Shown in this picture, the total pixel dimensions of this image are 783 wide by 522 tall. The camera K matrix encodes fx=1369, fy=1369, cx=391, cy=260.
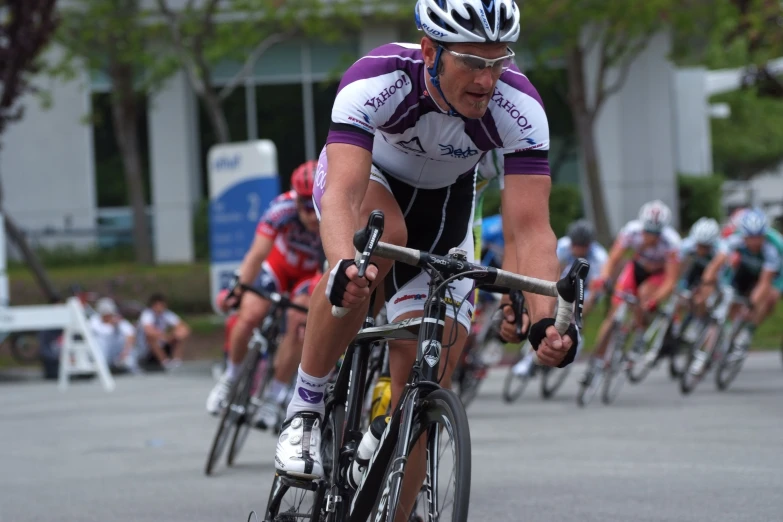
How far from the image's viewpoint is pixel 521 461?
873 centimetres

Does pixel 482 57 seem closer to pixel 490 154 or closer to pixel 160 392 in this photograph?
pixel 490 154

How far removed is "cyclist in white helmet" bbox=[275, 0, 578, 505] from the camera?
449cm

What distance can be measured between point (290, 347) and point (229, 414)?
0.69 m

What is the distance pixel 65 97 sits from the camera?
120 ft

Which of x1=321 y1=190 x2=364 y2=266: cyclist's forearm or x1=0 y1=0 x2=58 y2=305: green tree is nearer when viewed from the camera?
x1=321 y1=190 x2=364 y2=266: cyclist's forearm

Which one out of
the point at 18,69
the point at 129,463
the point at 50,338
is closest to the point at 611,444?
the point at 129,463

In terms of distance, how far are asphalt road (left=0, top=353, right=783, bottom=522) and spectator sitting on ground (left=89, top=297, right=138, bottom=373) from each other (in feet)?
22.8

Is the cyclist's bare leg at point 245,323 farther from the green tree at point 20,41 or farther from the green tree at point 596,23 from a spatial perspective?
the green tree at point 596,23

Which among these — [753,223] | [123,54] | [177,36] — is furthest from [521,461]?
[123,54]

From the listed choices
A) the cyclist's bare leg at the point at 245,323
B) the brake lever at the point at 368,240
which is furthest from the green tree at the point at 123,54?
the brake lever at the point at 368,240

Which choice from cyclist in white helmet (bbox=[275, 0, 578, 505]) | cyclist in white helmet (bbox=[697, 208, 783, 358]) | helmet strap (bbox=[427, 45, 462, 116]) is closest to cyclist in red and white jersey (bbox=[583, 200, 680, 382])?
cyclist in white helmet (bbox=[697, 208, 783, 358])

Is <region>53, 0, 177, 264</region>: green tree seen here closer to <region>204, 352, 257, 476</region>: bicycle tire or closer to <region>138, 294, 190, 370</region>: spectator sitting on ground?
<region>138, 294, 190, 370</region>: spectator sitting on ground

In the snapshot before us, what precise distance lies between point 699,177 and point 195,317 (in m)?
15.7

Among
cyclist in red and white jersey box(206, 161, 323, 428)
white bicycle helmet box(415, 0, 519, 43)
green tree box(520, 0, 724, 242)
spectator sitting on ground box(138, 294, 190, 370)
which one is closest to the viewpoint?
white bicycle helmet box(415, 0, 519, 43)
